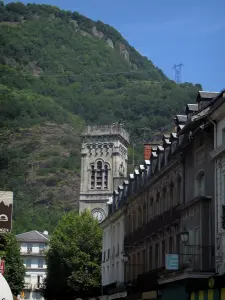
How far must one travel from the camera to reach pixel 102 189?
120m

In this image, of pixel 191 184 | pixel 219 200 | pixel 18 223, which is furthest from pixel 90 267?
pixel 18 223

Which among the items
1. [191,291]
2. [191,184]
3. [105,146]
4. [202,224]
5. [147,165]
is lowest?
[191,291]

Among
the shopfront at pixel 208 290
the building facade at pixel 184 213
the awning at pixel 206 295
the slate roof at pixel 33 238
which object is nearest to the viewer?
the shopfront at pixel 208 290

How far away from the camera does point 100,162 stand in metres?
125

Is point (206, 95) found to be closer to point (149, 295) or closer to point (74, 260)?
point (149, 295)

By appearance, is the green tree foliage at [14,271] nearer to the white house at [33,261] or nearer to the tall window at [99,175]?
the tall window at [99,175]

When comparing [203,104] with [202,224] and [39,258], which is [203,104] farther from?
[39,258]

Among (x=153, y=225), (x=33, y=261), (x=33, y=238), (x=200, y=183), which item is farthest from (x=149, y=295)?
(x=33, y=238)

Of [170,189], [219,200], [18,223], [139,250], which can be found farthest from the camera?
[18,223]

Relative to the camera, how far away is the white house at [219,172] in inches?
1168

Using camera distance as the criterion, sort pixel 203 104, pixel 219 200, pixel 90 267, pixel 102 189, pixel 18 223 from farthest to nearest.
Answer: pixel 18 223
pixel 102 189
pixel 90 267
pixel 203 104
pixel 219 200

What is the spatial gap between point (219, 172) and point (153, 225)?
14.0m

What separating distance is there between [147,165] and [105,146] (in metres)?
75.4

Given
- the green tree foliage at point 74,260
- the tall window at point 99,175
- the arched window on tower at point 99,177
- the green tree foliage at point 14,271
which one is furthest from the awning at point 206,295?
the arched window on tower at point 99,177
